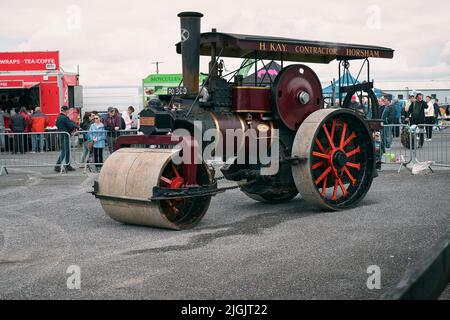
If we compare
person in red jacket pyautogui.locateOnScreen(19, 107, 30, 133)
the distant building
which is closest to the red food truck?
person in red jacket pyautogui.locateOnScreen(19, 107, 30, 133)

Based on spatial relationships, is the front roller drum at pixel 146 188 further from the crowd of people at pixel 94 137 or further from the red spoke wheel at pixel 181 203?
the crowd of people at pixel 94 137

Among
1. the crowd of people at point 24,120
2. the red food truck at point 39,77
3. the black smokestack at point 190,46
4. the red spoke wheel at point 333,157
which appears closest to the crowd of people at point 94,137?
the crowd of people at point 24,120

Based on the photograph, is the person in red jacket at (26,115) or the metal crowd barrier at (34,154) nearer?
the metal crowd barrier at (34,154)

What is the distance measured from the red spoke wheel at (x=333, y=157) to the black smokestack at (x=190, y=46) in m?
1.45

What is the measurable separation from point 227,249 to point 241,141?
2.07m

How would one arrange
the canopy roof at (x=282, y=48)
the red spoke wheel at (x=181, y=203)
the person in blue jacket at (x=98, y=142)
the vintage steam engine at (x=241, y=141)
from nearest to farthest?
the vintage steam engine at (x=241, y=141)
the red spoke wheel at (x=181, y=203)
the canopy roof at (x=282, y=48)
the person in blue jacket at (x=98, y=142)

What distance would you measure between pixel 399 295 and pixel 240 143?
500cm

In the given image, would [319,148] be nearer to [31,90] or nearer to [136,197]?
[136,197]

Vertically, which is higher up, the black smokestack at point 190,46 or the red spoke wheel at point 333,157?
the black smokestack at point 190,46

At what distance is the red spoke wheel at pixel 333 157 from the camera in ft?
26.5

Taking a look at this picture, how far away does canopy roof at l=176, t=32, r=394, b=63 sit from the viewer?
7.84 m

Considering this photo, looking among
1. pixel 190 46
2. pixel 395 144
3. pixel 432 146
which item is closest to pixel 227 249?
pixel 190 46

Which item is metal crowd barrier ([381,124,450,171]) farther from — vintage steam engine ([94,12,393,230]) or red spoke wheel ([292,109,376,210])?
red spoke wheel ([292,109,376,210])
